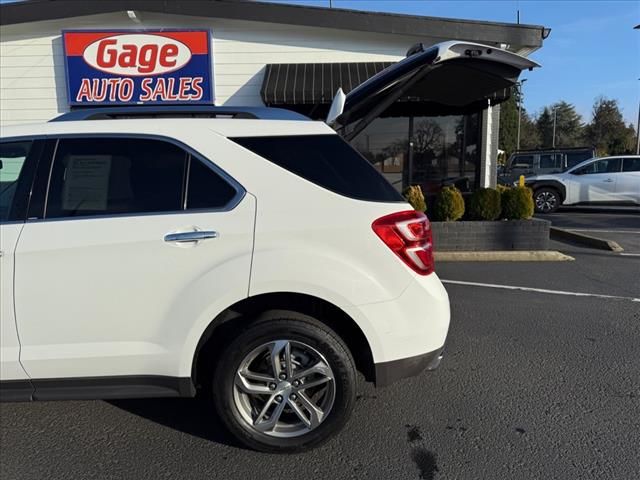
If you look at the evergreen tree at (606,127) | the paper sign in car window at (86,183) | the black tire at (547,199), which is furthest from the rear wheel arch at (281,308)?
the evergreen tree at (606,127)

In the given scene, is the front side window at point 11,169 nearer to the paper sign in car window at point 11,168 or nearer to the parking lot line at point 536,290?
the paper sign in car window at point 11,168

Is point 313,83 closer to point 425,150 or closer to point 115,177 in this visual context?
point 425,150

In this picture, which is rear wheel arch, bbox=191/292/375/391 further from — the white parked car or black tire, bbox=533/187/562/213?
black tire, bbox=533/187/562/213

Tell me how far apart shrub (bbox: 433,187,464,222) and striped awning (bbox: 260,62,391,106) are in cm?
264

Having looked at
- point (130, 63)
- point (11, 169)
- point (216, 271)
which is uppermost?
point (130, 63)

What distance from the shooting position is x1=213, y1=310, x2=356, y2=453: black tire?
2.36 meters

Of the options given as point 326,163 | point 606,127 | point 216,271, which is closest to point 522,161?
point 326,163

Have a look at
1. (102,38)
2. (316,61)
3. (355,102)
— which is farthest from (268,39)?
(355,102)

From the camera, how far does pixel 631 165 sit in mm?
12820

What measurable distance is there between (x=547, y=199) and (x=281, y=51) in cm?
925

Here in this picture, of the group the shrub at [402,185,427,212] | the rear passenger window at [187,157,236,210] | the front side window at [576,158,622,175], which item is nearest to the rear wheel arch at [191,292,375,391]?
the rear passenger window at [187,157,236,210]

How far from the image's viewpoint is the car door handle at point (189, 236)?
2.29m

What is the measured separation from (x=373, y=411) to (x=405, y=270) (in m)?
1.07

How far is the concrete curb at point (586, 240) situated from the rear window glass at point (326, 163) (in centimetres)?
686
